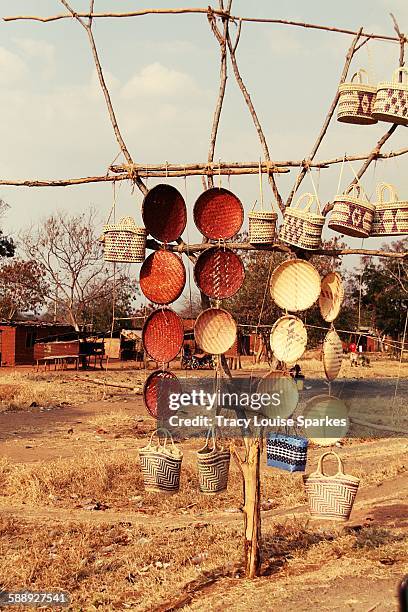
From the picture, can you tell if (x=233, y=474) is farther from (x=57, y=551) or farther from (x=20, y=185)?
(x=20, y=185)

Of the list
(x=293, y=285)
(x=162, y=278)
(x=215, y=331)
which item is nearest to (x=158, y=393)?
(x=215, y=331)

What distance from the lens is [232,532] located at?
228 inches

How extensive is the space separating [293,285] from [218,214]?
632 mm

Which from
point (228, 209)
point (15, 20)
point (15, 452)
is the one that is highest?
point (15, 20)

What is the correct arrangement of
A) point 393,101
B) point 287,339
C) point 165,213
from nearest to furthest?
point 393,101 → point 287,339 → point 165,213

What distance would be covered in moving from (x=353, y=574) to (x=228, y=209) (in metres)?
2.37

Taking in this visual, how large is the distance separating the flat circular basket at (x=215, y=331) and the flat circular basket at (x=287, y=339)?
0.26m

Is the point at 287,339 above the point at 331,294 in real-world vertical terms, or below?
below

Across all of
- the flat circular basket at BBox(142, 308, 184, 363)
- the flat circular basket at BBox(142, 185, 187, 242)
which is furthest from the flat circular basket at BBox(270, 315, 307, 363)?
the flat circular basket at BBox(142, 185, 187, 242)

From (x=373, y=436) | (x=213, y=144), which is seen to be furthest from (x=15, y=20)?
(x=373, y=436)

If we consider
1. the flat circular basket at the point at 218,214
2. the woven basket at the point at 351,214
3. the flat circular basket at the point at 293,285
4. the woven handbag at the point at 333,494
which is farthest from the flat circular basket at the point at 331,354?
the flat circular basket at the point at 218,214

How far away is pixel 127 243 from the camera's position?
15.1 feet

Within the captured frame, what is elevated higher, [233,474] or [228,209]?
[228,209]

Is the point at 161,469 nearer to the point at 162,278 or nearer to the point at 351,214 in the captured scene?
the point at 162,278
